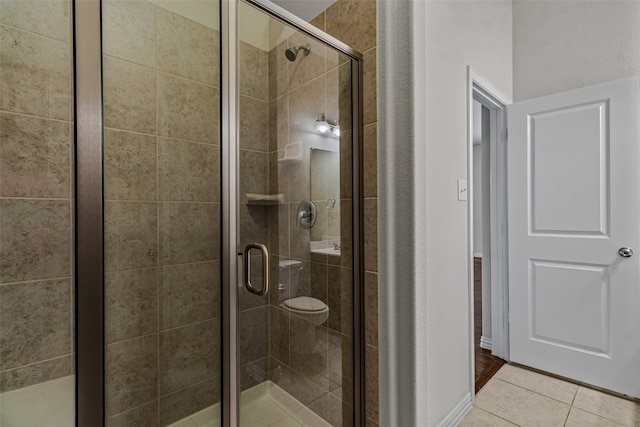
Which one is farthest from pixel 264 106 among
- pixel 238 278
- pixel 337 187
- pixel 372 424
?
pixel 372 424

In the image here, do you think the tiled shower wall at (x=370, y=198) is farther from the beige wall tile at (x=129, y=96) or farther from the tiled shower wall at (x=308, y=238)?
the beige wall tile at (x=129, y=96)

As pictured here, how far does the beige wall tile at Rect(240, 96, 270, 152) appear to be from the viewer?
3.39 ft


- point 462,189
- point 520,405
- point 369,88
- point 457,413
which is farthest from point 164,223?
point 520,405

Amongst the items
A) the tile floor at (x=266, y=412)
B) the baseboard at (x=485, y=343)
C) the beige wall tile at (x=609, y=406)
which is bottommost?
the beige wall tile at (x=609, y=406)

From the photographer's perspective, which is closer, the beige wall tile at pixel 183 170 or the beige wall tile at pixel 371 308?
the beige wall tile at pixel 183 170

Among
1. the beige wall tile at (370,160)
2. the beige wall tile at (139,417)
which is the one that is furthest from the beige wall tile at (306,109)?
the beige wall tile at (139,417)

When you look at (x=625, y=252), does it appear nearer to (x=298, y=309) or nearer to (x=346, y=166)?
(x=346, y=166)

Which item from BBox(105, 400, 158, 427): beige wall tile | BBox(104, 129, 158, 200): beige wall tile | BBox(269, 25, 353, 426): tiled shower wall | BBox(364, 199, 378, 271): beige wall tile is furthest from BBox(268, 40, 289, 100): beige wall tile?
BBox(105, 400, 158, 427): beige wall tile

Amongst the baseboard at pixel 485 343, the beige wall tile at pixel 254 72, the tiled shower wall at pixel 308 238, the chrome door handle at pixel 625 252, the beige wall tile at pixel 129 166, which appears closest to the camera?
the beige wall tile at pixel 129 166

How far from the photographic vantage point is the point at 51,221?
3.57ft

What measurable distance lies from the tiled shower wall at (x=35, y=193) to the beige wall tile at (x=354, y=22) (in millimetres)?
1073

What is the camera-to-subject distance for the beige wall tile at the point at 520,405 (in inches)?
59.2

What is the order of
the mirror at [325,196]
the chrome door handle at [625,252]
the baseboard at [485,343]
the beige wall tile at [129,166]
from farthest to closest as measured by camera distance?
the baseboard at [485,343] < the chrome door handle at [625,252] < the mirror at [325,196] < the beige wall tile at [129,166]

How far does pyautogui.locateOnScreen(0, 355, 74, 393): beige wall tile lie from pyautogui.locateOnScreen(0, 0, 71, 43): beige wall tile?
44.7 inches
